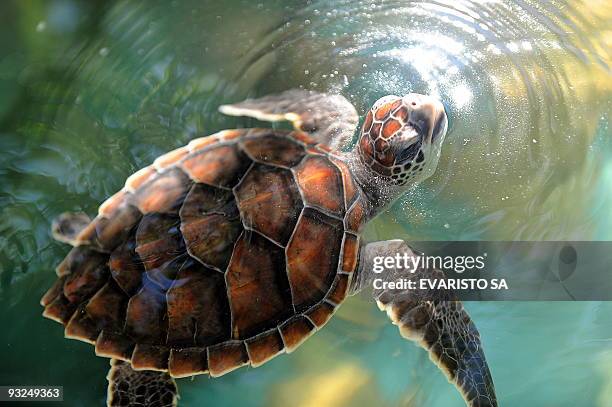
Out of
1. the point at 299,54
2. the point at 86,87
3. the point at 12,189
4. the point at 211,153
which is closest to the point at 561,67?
the point at 299,54

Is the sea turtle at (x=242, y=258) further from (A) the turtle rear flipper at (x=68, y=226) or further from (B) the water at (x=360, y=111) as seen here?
(B) the water at (x=360, y=111)

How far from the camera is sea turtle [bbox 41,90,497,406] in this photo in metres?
1.81

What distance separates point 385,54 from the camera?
243cm

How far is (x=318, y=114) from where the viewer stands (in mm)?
2289

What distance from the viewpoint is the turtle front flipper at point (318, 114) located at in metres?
2.29

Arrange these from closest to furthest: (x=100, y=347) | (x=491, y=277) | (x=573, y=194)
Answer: (x=100, y=347)
(x=491, y=277)
(x=573, y=194)

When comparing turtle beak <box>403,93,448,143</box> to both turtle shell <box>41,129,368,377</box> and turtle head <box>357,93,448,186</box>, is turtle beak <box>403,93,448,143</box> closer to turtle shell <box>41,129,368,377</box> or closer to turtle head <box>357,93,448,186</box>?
turtle head <box>357,93,448,186</box>

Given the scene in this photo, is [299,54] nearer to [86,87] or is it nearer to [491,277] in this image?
[86,87]

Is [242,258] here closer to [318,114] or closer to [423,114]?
[318,114]

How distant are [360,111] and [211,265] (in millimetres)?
1024

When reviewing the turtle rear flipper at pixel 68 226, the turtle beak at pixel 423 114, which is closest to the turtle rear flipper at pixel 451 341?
the turtle beak at pixel 423 114

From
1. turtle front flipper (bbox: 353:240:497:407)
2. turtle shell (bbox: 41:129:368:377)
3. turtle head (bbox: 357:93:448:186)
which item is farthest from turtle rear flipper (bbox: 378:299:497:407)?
turtle head (bbox: 357:93:448:186)

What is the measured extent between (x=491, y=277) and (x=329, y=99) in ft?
3.46

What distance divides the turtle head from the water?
10.6 inches
